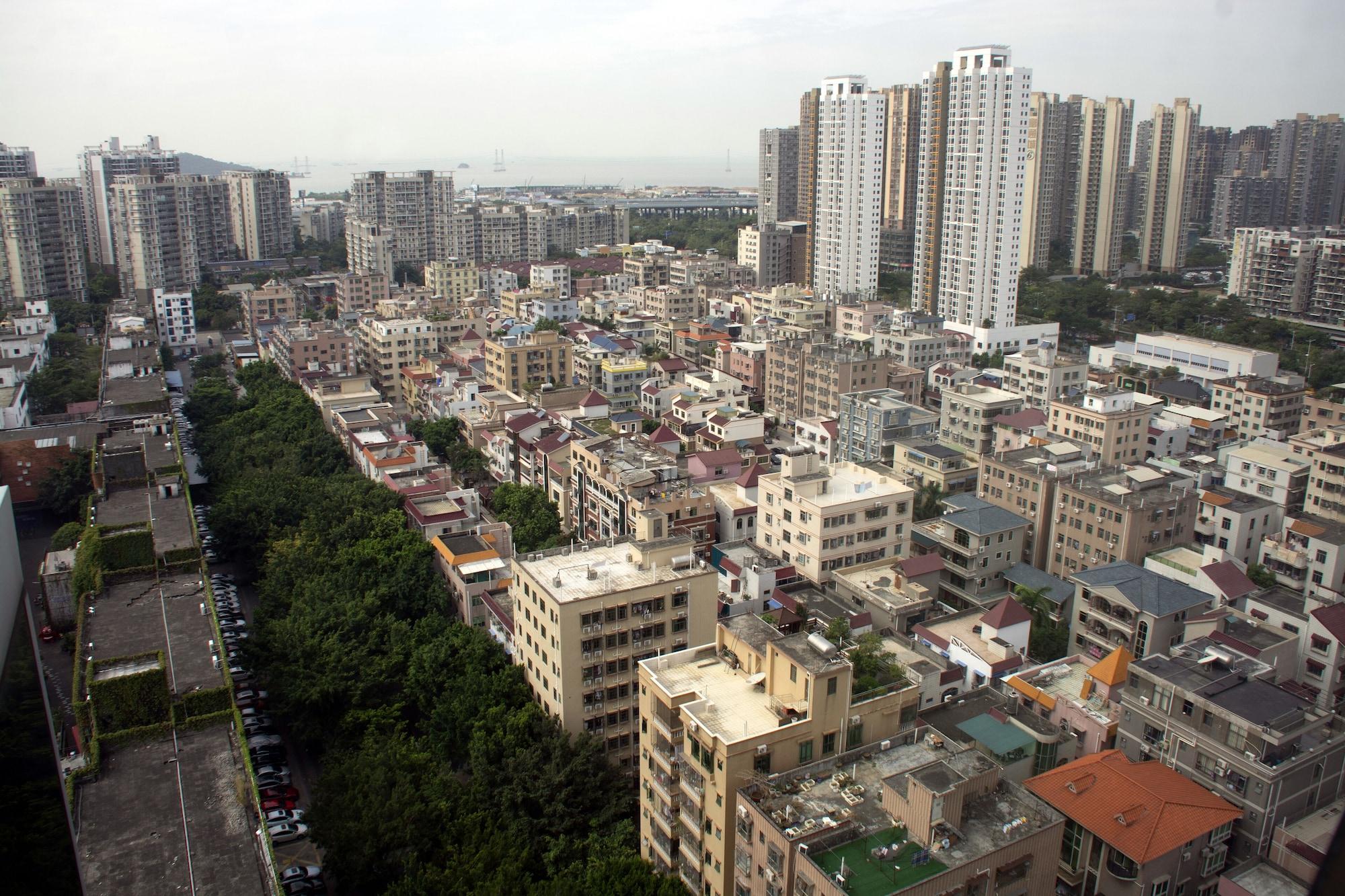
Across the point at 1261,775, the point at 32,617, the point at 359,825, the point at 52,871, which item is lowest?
the point at 359,825

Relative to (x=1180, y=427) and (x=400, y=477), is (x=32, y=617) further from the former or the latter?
(x=1180, y=427)

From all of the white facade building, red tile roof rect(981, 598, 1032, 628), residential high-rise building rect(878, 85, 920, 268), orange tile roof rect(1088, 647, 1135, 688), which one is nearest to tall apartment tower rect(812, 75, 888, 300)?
residential high-rise building rect(878, 85, 920, 268)

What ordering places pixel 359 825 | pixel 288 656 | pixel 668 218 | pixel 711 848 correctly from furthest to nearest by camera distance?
1. pixel 668 218
2. pixel 288 656
3. pixel 359 825
4. pixel 711 848

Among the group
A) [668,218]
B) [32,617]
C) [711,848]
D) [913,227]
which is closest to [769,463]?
[711,848]

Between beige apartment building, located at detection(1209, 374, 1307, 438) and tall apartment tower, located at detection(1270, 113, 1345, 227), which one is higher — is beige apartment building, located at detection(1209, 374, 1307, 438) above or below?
below

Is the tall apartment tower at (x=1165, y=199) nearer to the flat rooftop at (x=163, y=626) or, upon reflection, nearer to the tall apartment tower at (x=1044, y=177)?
the tall apartment tower at (x=1044, y=177)

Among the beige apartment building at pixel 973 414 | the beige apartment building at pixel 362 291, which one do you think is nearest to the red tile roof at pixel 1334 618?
the beige apartment building at pixel 973 414

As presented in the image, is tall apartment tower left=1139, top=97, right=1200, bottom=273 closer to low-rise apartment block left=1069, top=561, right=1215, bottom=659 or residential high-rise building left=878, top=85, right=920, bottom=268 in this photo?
residential high-rise building left=878, top=85, right=920, bottom=268
